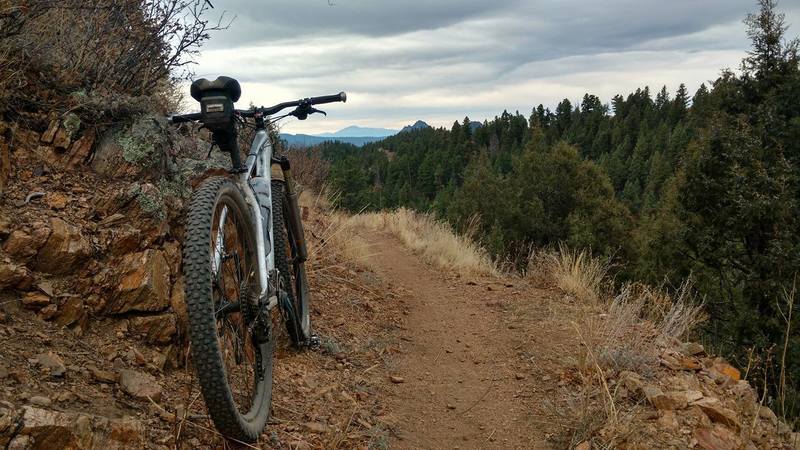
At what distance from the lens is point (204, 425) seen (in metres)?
2.29

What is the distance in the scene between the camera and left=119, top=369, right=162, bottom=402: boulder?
2236 millimetres

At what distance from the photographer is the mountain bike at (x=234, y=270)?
6.42 ft

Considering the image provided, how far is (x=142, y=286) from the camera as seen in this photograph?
8.55ft

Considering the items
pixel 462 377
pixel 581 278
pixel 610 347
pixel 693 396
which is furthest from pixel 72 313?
pixel 581 278

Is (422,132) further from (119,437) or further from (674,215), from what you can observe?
Result: (119,437)

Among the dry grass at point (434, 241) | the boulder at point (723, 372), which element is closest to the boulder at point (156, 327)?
the boulder at point (723, 372)

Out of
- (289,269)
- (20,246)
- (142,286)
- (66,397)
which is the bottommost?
(66,397)

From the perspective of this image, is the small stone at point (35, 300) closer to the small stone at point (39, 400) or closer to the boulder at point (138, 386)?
the boulder at point (138, 386)

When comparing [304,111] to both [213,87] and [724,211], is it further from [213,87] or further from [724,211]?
[724,211]

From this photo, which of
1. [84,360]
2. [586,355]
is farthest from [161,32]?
[586,355]

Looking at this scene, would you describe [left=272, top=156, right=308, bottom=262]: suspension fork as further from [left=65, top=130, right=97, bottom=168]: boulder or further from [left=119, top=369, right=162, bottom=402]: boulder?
[left=119, top=369, right=162, bottom=402]: boulder

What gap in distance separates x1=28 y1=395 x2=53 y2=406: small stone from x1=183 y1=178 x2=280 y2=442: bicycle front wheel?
0.49 m

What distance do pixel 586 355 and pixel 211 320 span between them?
2.90 metres

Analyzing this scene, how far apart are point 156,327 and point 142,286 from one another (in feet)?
0.68
